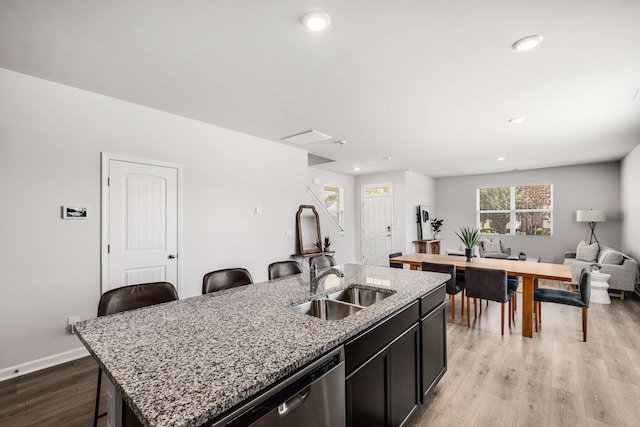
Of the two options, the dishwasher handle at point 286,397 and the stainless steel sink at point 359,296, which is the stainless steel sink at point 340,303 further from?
the dishwasher handle at point 286,397

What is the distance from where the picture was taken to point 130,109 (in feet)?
10.4

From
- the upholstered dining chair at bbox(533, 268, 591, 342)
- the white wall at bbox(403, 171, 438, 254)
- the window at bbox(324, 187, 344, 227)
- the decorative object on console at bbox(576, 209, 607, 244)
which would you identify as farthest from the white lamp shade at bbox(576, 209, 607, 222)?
the window at bbox(324, 187, 344, 227)

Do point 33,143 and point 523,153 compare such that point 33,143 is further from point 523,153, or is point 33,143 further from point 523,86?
point 523,153

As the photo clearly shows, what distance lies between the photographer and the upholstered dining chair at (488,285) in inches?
131

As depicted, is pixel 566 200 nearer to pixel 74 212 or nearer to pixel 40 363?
pixel 74 212

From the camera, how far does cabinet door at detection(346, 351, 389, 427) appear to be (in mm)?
1326

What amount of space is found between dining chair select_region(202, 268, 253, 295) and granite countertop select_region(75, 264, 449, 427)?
491 mm

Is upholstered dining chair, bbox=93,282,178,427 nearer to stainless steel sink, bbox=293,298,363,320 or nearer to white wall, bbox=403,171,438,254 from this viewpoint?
stainless steel sink, bbox=293,298,363,320

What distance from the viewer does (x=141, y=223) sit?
10.6 ft

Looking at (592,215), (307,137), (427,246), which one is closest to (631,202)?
(592,215)

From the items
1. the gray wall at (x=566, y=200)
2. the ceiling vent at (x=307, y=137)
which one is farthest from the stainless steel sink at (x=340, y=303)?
the gray wall at (x=566, y=200)

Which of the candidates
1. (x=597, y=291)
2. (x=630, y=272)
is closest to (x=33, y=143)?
(x=597, y=291)

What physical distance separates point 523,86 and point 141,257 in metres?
4.22

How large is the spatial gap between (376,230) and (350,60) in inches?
230
